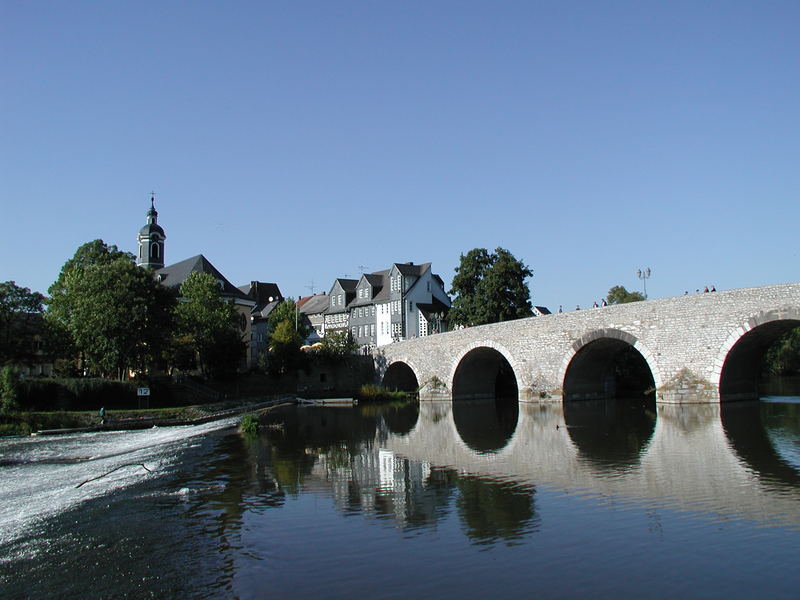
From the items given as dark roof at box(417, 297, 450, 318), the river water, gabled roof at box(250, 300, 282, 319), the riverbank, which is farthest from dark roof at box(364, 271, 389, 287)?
the river water

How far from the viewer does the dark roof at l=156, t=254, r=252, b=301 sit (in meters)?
64.9

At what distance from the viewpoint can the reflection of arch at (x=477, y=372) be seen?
44331 millimetres

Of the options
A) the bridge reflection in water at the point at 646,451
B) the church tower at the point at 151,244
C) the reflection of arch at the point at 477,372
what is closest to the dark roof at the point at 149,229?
the church tower at the point at 151,244

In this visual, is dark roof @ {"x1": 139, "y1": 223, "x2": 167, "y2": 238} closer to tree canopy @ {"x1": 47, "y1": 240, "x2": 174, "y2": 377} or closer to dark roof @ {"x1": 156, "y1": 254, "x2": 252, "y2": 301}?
dark roof @ {"x1": 156, "y1": 254, "x2": 252, "y2": 301}

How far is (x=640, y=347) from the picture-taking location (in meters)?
31.2

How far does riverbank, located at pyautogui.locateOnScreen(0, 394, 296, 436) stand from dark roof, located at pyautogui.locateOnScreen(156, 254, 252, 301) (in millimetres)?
27888

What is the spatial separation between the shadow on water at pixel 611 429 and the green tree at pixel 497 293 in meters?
14.6

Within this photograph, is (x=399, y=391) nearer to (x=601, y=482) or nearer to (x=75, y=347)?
(x=75, y=347)

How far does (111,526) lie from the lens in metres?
12.3

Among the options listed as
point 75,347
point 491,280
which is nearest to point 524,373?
point 491,280

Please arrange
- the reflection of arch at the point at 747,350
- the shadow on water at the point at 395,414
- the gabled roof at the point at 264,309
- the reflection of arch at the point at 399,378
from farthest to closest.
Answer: the gabled roof at the point at 264,309 → the reflection of arch at the point at 399,378 → the shadow on water at the point at 395,414 → the reflection of arch at the point at 747,350

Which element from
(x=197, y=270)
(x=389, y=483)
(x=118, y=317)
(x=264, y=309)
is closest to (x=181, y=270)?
(x=197, y=270)

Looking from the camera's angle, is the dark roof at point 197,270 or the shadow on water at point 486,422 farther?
the dark roof at point 197,270

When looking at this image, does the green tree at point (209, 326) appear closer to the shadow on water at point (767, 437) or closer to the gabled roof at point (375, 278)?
the gabled roof at point (375, 278)
